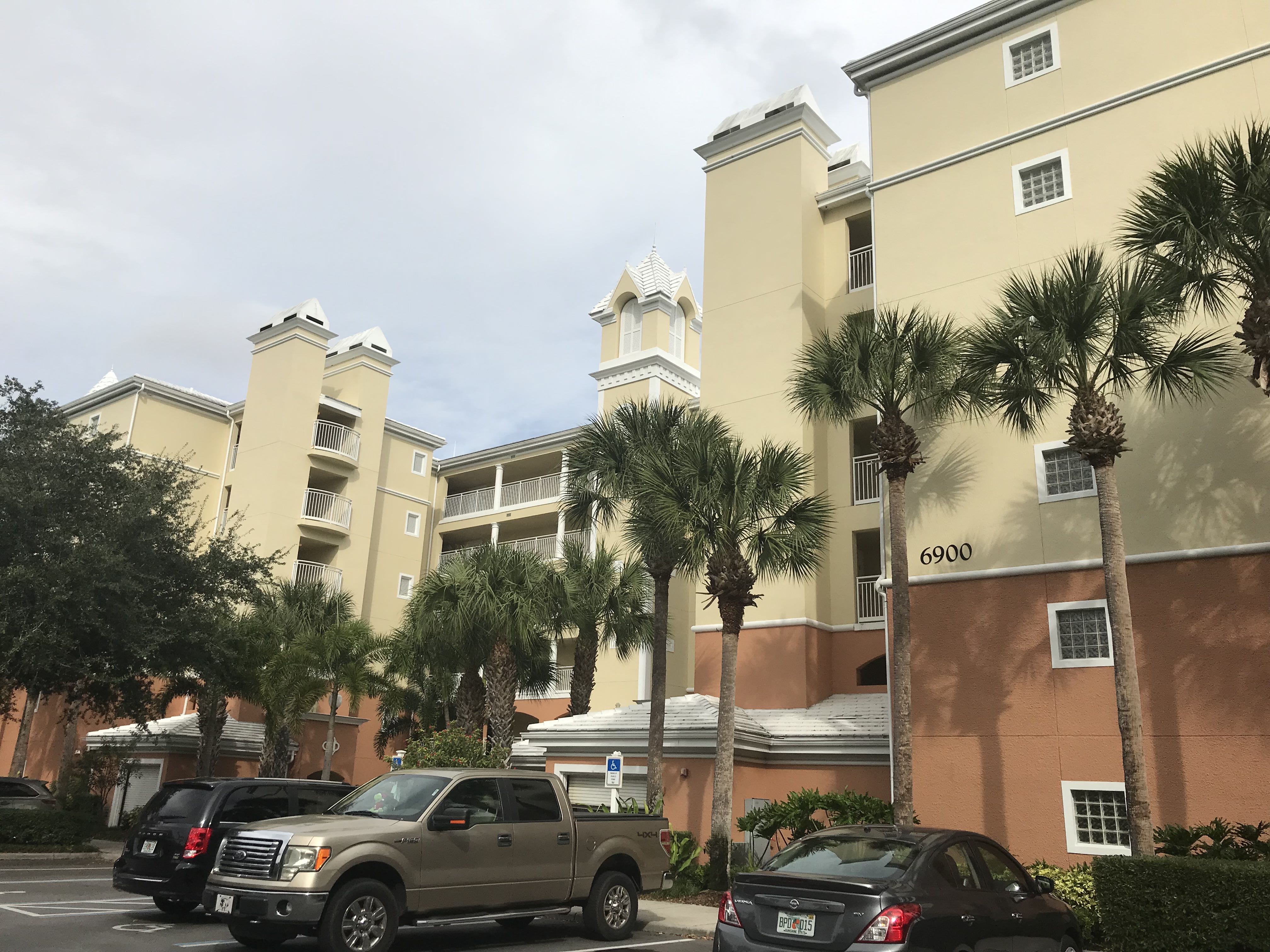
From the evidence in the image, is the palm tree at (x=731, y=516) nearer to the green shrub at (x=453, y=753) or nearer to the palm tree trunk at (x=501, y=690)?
the green shrub at (x=453, y=753)

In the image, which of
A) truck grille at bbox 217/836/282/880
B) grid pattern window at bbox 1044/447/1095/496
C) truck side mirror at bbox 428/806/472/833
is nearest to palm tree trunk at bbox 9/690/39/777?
truck grille at bbox 217/836/282/880

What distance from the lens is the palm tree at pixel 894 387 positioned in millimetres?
16547

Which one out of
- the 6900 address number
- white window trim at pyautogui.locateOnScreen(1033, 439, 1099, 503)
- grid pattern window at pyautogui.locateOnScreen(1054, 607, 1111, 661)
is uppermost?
white window trim at pyautogui.locateOnScreen(1033, 439, 1099, 503)

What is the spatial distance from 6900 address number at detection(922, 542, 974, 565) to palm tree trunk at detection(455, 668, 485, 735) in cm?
1227

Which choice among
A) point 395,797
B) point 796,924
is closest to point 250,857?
point 395,797

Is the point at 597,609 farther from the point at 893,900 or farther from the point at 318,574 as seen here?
the point at 893,900

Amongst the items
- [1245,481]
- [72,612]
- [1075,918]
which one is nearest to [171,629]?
[72,612]

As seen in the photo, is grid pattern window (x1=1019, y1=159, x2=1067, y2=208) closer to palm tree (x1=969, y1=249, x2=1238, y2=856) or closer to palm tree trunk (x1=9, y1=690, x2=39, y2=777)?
palm tree (x1=969, y1=249, x2=1238, y2=856)

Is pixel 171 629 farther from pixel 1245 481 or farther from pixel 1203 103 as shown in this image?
pixel 1203 103

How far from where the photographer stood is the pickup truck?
28.8ft

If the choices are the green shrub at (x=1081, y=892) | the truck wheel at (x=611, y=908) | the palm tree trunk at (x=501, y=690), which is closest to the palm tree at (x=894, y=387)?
the green shrub at (x=1081, y=892)

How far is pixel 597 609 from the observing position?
2520 cm

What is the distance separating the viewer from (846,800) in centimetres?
1673

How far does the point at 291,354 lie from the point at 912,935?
1323 inches
